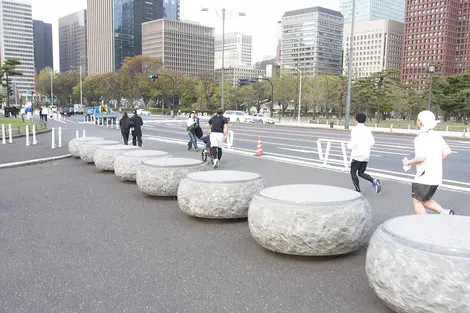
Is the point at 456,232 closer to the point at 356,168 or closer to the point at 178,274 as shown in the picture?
the point at 178,274

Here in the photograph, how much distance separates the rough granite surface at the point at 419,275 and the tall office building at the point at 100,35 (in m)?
162

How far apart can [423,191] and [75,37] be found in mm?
206085

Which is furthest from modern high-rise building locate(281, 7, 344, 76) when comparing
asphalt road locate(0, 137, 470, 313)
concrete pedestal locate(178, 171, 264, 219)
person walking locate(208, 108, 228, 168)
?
asphalt road locate(0, 137, 470, 313)

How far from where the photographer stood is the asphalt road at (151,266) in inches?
151

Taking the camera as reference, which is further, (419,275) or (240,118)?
(240,118)

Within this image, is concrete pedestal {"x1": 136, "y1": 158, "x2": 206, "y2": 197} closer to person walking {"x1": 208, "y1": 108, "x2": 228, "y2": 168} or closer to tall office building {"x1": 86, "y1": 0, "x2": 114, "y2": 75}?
person walking {"x1": 208, "y1": 108, "x2": 228, "y2": 168}

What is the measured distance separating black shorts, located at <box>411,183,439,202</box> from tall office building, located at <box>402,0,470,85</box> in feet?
497

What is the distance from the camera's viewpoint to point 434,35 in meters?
147

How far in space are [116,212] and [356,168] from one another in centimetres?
474

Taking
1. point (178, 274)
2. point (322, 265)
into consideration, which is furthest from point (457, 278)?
point (178, 274)

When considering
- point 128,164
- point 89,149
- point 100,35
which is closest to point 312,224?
point 128,164

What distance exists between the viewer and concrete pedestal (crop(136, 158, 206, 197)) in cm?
796

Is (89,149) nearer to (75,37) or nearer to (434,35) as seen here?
(434,35)

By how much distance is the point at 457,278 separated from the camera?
3.26 m
